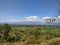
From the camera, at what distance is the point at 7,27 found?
13.7m

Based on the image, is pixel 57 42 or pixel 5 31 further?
pixel 5 31

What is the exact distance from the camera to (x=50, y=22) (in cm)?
1497

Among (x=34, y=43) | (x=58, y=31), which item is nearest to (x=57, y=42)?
(x=34, y=43)

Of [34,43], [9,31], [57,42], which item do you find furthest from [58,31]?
[57,42]

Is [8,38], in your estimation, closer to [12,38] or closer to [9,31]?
[12,38]

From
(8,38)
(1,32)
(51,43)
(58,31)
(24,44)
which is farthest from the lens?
(58,31)

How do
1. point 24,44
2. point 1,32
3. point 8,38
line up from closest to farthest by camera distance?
point 24,44 < point 8,38 < point 1,32

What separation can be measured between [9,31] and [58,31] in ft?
16.5

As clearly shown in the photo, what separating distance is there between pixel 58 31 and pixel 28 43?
20.8ft

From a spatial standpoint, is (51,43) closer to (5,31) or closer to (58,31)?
(5,31)

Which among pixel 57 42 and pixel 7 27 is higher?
pixel 7 27

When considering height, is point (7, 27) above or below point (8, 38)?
above

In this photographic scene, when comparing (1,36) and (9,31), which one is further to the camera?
(9,31)

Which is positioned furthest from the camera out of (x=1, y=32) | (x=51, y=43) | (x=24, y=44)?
(x=1, y=32)
